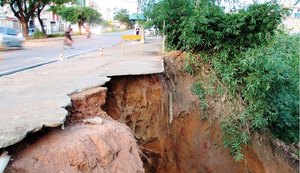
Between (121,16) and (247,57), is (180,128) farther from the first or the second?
(121,16)

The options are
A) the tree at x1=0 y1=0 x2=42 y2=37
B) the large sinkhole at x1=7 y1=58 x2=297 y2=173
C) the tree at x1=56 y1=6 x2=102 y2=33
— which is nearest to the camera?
the large sinkhole at x1=7 y1=58 x2=297 y2=173

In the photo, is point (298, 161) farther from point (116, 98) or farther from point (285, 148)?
point (116, 98)

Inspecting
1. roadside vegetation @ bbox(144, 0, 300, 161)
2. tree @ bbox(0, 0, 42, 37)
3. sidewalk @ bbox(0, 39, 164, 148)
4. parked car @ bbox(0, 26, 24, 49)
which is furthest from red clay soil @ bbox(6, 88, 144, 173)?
tree @ bbox(0, 0, 42, 37)

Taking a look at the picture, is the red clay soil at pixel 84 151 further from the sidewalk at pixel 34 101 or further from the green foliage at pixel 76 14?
the green foliage at pixel 76 14

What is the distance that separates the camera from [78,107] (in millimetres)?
4742

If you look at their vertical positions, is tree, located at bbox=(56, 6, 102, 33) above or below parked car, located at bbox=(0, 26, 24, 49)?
above

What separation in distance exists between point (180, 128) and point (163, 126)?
61cm

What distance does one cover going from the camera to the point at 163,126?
24.9ft

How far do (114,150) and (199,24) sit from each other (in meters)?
5.41

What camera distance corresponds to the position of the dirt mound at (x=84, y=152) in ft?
9.98

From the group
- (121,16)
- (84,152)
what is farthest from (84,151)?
(121,16)

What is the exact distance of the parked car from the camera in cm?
1905

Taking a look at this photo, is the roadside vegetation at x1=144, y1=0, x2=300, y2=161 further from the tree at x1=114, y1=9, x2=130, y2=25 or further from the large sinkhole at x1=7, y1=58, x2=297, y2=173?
the tree at x1=114, y1=9, x2=130, y2=25

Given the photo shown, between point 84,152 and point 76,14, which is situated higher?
point 76,14
